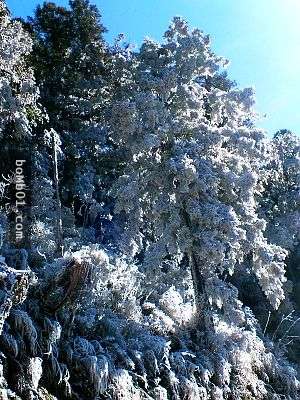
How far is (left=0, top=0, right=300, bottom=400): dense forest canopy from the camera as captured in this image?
32.7ft

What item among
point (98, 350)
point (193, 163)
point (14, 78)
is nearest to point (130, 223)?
point (193, 163)

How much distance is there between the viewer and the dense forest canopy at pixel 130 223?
9953 millimetres

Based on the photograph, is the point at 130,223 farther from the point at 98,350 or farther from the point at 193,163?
→ the point at 98,350

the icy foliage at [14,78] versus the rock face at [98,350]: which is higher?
the icy foliage at [14,78]

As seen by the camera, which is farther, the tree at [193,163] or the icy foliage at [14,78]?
the tree at [193,163]

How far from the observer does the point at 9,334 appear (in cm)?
885

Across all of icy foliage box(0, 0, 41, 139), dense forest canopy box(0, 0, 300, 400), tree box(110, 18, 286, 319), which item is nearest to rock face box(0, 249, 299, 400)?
dense forest canopy box(0, 0, 300, 400)

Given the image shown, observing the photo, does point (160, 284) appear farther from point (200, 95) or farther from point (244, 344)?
point (200, 95)

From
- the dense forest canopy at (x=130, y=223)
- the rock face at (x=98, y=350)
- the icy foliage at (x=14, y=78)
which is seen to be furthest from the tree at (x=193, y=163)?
the icy foliage at (x=14, y=78)

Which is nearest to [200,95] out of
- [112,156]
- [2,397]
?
[112,156]

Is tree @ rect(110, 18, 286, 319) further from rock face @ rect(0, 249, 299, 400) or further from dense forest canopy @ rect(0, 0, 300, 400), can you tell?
rock face @ rect(0, 249, 299, 400)

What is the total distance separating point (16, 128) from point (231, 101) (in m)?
6.84

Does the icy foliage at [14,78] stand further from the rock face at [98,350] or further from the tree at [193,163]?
the rock face at [98,350]

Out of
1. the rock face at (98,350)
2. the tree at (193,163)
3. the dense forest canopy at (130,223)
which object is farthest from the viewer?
the tree at (193,163)
